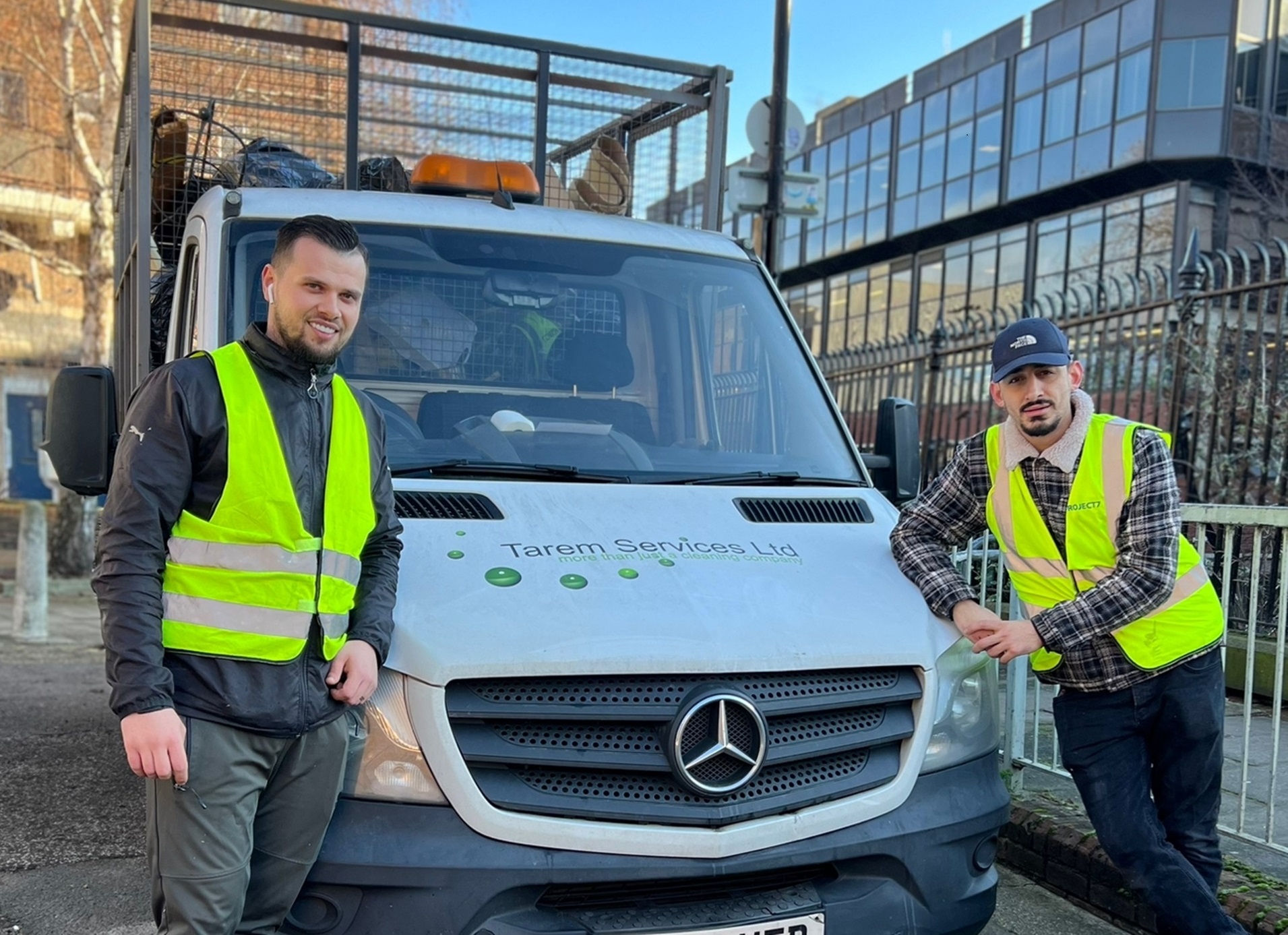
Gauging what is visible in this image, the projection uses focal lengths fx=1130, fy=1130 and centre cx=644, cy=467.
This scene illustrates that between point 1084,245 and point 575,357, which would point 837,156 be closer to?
point 1084,245

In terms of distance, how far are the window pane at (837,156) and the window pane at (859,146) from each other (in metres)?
0.28

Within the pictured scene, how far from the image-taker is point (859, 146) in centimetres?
3173

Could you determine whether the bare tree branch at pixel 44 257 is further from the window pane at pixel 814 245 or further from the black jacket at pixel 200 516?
the window pane at pixel 814 245

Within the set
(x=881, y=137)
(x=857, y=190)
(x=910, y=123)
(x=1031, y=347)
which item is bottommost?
(x=1031, y=347)

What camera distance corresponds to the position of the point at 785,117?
8602 mm

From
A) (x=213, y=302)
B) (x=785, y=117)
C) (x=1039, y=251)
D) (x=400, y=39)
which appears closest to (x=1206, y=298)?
(x=785, y=117)

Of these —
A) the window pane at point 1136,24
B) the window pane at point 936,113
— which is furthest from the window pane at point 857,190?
the window pane at point 1136,24

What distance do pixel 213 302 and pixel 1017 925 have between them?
322cm

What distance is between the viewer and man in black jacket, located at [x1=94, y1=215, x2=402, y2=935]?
7.27ft

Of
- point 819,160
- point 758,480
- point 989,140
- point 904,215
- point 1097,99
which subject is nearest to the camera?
point 758,480

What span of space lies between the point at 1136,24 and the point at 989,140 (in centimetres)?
445

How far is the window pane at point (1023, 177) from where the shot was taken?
25.3m

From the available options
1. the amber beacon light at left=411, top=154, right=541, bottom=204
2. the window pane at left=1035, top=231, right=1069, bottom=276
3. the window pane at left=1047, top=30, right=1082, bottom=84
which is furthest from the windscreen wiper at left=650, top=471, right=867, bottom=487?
the window pane at left=1047, top=30, right=1082, bottom=84

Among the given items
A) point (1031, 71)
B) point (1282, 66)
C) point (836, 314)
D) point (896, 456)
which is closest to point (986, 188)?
point (1031, 71)
